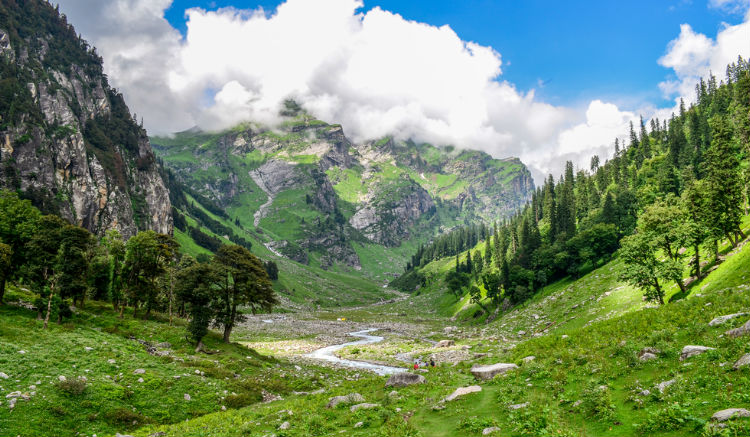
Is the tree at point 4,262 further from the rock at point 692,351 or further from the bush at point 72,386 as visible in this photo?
the rock at point 692,351

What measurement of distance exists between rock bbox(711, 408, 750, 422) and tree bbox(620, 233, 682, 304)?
38043mm

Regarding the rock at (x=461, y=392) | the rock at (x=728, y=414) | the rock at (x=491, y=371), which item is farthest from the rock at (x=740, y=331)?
the rock at (x=461, y=392)

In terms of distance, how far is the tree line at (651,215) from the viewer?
4409 cm

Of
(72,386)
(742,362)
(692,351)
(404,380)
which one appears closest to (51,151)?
(72,386)

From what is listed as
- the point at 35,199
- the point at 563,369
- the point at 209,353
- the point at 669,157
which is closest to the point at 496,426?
the point at 563,369

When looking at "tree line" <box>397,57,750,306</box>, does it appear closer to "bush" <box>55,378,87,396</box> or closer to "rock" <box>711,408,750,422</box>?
"rock" <box>711,408,750,422</box>

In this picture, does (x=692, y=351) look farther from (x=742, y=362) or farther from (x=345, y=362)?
(x=345, y=362)

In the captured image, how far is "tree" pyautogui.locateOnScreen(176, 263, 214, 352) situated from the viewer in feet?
137

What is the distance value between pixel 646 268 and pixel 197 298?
2120 inches

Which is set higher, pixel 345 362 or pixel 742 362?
pixel 742 362

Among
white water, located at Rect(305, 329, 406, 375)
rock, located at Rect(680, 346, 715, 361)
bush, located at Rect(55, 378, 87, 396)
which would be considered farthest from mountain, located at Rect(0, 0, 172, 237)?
rock, located at Rect(680, 346, 715, 361)

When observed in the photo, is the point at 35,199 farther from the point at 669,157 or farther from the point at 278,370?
A: the point at 669,157

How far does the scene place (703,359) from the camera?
14.3 meters

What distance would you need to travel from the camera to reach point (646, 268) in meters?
41.3
